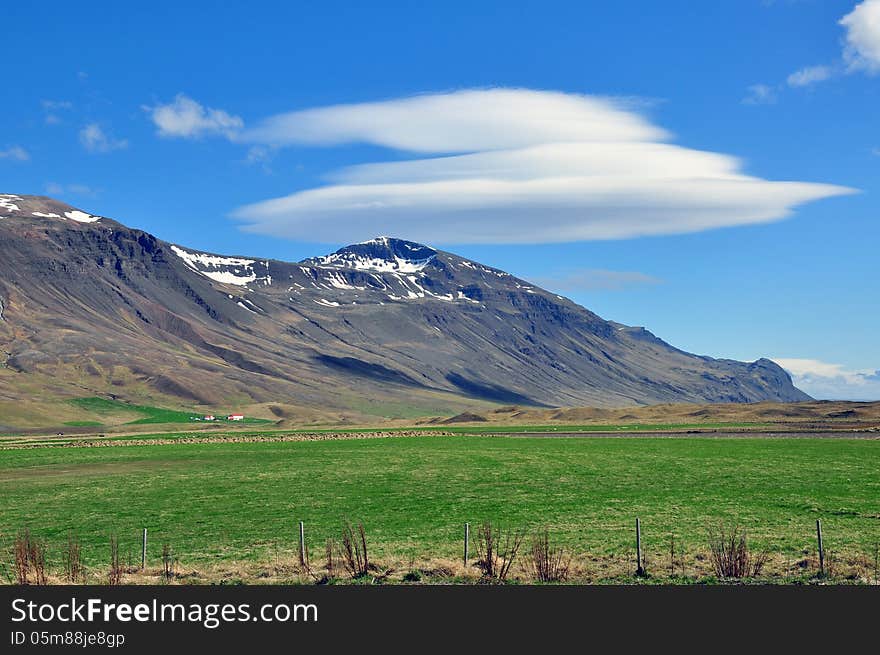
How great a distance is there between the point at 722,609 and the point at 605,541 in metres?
13.7

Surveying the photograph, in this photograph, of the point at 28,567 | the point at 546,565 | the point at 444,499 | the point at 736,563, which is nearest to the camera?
the point at 546,565

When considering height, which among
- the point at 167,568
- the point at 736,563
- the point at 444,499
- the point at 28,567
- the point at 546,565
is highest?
the point at 28,567

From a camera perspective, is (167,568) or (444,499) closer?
(167,568)

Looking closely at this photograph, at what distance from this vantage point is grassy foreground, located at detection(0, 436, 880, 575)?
3916 cm

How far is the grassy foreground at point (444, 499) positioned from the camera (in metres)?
39.2

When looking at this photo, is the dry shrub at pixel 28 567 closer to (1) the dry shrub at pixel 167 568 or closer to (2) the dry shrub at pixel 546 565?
(1) the dry shrub at pixel 167 568

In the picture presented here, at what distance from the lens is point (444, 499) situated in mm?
57438

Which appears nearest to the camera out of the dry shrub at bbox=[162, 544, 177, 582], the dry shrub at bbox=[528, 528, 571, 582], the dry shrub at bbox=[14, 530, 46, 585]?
the dry shrub at bbox=[14, 530, 46, 585]

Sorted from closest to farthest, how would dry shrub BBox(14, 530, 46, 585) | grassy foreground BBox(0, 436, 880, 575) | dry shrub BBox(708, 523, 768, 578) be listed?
dry shrub BBox(14, 530, 46, 585) → dry shrub BBox(708, 523, 768, 578) → grassy foreground BBox(0, 436, 880, 575)

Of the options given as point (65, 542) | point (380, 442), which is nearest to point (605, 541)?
point (65, 542)

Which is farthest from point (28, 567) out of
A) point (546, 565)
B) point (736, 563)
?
point (736, 563)

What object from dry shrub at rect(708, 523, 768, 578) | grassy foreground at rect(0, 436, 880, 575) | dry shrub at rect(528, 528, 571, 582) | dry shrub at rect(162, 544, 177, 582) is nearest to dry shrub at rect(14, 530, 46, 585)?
dry shrub at rect(162, 544, 177, 582)

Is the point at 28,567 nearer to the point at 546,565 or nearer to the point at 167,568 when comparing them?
the point at 167,568

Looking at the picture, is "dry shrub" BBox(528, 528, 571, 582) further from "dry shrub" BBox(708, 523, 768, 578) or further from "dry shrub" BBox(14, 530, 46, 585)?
"dry shrub" BBox(14, 530, 46, 585)
